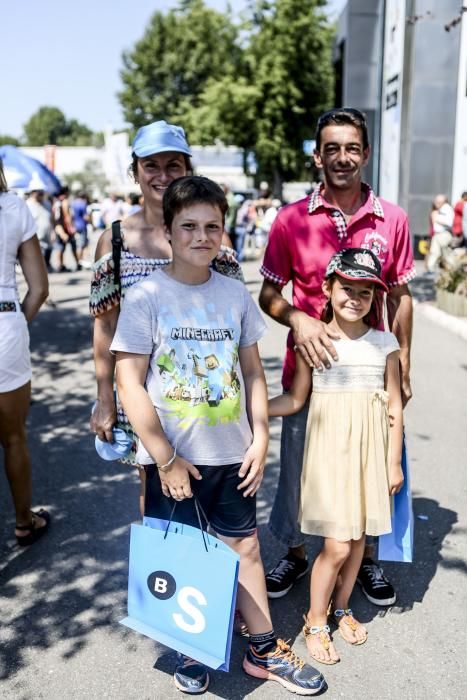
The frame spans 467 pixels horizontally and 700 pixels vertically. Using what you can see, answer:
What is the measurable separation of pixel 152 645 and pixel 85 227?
15.6 metres

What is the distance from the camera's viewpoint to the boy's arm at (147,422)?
7.76ft

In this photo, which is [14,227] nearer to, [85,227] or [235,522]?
[235,522]

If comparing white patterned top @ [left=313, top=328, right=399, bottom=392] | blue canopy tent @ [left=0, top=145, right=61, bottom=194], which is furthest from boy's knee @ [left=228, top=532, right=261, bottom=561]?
blue canopy tent @ [left=0, top=145, right=61, bottom=194]

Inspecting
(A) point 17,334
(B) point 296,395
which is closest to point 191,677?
(B) point 296,395

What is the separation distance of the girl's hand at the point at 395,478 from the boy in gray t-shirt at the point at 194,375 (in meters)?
0.62

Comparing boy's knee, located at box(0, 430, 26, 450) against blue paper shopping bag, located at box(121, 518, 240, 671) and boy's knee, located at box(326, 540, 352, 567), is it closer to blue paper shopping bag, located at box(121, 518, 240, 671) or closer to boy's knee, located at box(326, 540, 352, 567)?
blue paper shopping bag, located at box(121, 518, 240, 671)

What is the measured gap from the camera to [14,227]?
132 inches

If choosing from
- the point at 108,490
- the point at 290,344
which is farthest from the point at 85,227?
the point at 290,344

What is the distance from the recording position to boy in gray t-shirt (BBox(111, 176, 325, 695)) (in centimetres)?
238

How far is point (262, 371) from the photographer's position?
2668 millimetres

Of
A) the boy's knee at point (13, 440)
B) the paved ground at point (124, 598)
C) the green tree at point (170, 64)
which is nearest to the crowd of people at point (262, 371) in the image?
the paved ground at point (124, 598)

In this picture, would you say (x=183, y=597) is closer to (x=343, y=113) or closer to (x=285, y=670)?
(x=285, y=670)

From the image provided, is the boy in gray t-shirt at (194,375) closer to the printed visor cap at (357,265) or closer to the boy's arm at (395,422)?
the printed visor cap at (357,265)

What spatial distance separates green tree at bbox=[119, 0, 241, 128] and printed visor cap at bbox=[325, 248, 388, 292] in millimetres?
46775
